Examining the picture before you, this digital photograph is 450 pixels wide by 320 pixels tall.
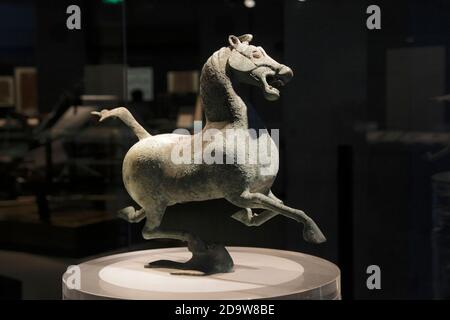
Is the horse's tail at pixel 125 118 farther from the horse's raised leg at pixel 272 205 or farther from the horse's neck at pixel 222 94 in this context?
the horse's raised leg at pixel 272 205

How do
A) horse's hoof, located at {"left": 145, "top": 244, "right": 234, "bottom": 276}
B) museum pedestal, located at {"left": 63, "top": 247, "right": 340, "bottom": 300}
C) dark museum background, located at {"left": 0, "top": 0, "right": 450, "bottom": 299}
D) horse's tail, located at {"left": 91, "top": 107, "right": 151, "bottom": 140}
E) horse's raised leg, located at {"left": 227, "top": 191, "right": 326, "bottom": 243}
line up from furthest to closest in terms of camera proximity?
dark museum background, located at {"left": 0, "top": 0, "right": 450, "bottom": 299} < horse's tail, located at {"left": 91, "top": 107, "right": 151, "bottom": 140} < horse's hoof, located at {"left": 145, "top": 244, "right": 234, "bottom": 276} < horse's raised leg, located at {"left": 227, "top": 191, "right": 326, "bottom": 243} < museum pedestal, located at {"left": 63, "top": 247, "right": 340, "bottom": 300}

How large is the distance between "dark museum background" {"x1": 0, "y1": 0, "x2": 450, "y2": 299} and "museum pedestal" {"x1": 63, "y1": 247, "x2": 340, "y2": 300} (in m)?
0.51

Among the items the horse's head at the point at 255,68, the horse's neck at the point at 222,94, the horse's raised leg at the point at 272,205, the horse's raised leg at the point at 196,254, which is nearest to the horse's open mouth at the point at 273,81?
the horse's head at the point at 255,68

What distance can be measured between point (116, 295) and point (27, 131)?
76.2 inches

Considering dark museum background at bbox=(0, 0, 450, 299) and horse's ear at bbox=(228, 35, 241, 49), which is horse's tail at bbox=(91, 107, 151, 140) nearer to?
horse's ear at bbox=(228, 35, 241, 49)

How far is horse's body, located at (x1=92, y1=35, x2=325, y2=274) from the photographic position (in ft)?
7.88

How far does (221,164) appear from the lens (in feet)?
7.85

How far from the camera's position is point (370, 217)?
3525 mm

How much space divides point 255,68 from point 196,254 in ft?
2.64

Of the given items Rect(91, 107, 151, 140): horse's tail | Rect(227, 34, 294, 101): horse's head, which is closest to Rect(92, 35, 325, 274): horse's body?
Rect(227, 34, 294, 101): horse's head

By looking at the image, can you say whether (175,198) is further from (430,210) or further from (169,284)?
(430,210)

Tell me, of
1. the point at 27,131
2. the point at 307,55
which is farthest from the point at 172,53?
the point at 27,131

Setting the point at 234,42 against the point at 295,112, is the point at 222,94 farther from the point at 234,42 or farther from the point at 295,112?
the point at 295,112

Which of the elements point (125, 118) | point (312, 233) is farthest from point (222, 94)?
point (312, 233)
